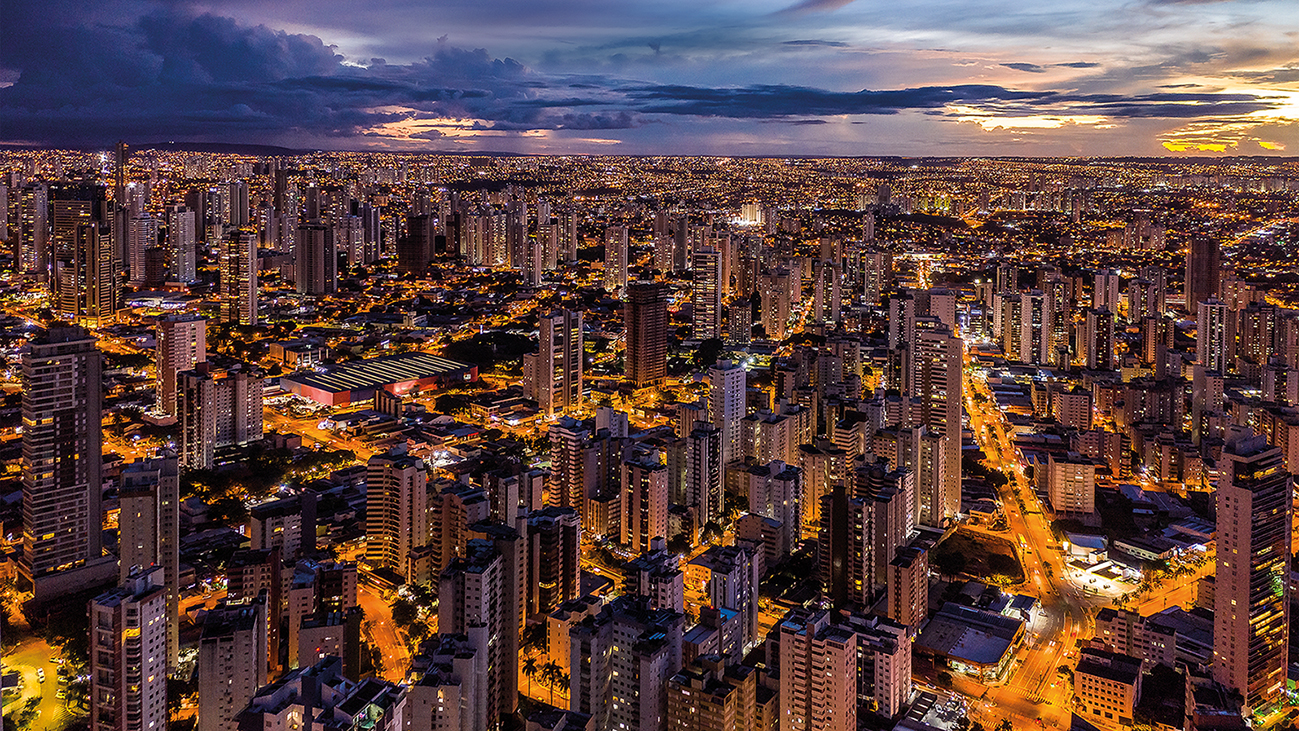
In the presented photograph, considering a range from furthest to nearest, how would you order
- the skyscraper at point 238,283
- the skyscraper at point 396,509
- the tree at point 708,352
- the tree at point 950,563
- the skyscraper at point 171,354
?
the skyscraper at point 238,283 < the tree at point 708,352 < the skyscraper at point 171,354 < the tree at point 950,563 < the skyscraper at point 396,509

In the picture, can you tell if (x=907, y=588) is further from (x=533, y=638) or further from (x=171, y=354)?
(x=171, y=354)

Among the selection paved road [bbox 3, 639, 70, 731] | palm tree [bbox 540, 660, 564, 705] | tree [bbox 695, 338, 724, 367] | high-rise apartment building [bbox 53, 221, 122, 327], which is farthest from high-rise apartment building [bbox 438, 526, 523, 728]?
high-rise apartment building [bbox 53, 221, 122, 327]

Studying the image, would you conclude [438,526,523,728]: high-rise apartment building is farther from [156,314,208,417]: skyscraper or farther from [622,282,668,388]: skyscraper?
[622,282,668,388]: skyscraper

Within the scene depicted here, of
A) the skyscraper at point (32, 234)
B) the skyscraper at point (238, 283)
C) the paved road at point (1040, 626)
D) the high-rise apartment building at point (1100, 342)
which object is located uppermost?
the skyscraper at point (32, 234)

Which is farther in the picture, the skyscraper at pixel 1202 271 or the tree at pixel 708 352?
the skyscraper at pixel 1202 271

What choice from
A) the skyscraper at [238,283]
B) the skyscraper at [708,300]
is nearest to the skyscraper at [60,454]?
the skyscraper at [238,283]

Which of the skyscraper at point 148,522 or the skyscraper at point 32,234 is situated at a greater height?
the skyscraper at point 32,234

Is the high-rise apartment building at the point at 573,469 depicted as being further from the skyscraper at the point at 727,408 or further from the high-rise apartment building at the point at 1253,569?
the high-rise apartment building at the point at 1253,569

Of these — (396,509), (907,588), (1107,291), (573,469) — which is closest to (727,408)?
(573,469)

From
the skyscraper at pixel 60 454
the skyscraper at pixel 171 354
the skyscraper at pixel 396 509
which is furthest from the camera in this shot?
the skyscraper at pixel 171 354
